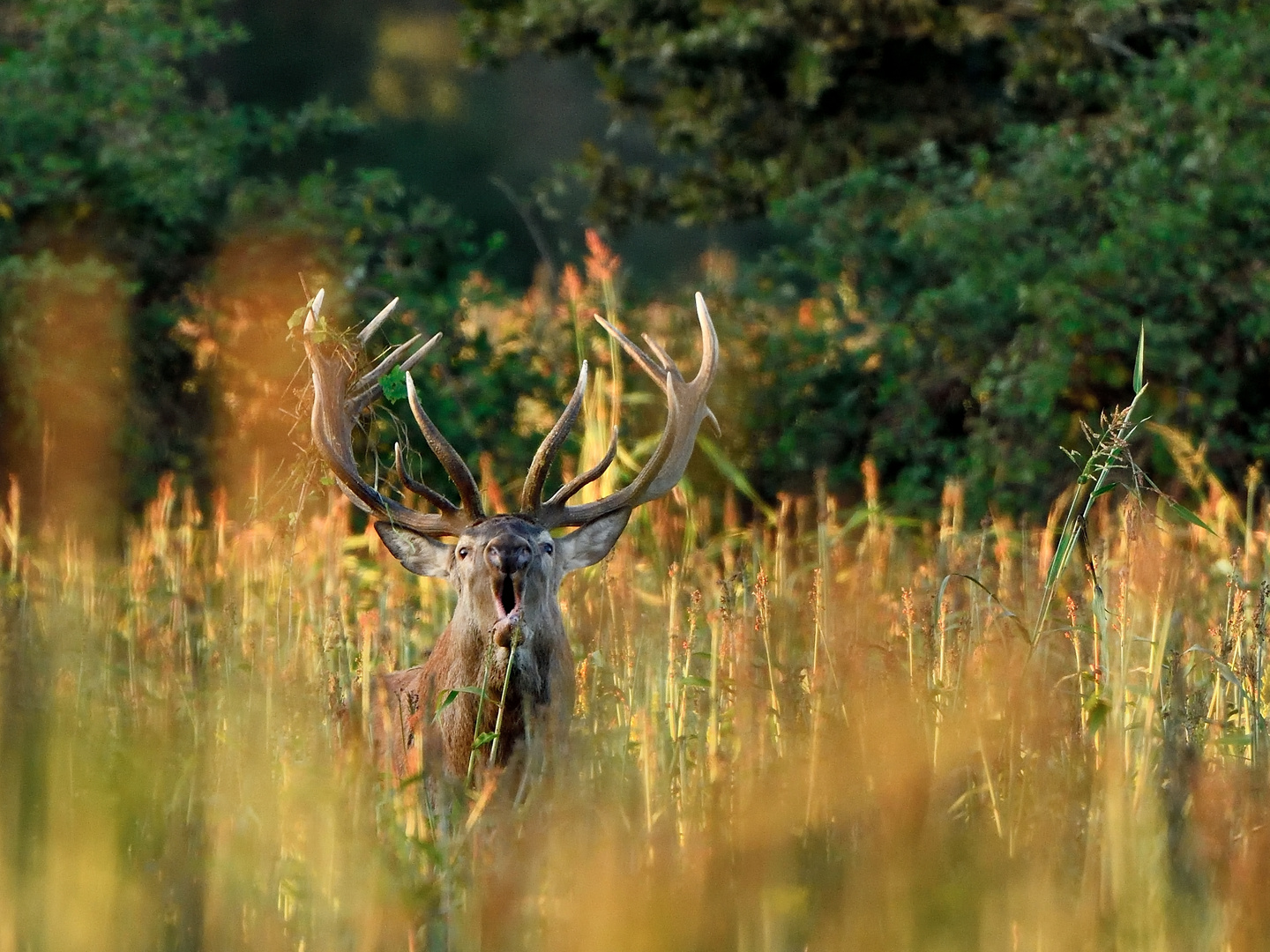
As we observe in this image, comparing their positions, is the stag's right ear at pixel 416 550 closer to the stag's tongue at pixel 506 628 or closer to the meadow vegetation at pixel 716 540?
the meadow vegetation at pixel 716 540

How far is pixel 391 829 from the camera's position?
12.8ft

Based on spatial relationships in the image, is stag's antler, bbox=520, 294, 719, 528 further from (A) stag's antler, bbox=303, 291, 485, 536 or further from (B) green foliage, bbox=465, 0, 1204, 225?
(B) green foliage, bbox=465, 0, 1204, 225

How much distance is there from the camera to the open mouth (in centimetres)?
519

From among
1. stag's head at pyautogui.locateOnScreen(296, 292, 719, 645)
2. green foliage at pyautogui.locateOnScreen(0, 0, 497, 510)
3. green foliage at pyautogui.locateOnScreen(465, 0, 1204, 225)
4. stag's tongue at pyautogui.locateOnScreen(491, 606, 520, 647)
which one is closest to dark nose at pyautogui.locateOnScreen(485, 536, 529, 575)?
stag's head at pyautogui.locateOnScreen(296, 292, 719, 645)

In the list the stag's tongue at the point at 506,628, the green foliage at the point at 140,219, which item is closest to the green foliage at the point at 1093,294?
the green foliage at the point at 140,219

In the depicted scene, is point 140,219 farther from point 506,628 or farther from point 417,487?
point 506,628

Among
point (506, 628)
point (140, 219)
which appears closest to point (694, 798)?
point (506, 628)

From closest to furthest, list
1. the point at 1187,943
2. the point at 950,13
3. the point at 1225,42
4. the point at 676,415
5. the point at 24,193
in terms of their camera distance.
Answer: the point at 1187,943 → the point at 676,415 → the point at 24,193 → the point at 1225,42 → the point at 950,13

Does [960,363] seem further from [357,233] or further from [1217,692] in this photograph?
[1217,692]

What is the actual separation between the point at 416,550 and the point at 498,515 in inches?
15.3

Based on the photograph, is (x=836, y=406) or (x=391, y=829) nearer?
(x=391, y=829)

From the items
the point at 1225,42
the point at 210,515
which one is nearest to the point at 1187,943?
the point at 210,515

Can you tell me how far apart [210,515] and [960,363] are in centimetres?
428

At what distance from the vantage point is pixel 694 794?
14.0 ft
